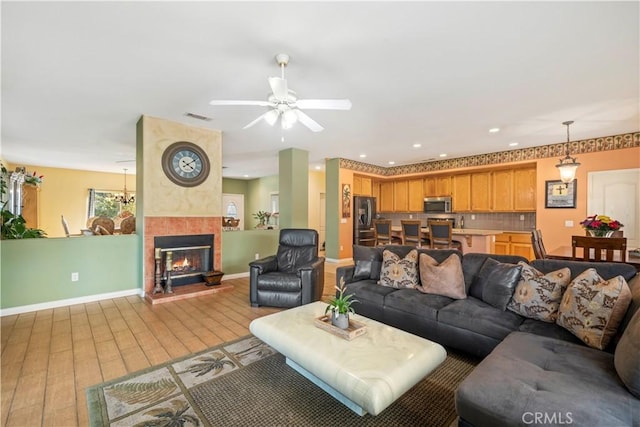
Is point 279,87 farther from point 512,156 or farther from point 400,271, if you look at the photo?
point 512,156

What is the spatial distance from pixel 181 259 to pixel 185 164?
153cm

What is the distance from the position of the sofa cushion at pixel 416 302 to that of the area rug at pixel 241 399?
430 mm

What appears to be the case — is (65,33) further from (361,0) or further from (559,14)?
(559,14)

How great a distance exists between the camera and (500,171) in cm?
661

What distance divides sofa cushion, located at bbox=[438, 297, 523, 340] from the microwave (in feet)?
17.1

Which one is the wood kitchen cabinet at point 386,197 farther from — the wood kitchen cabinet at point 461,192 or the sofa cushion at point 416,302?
the sofa cushion at point 416,302

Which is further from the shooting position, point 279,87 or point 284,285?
point 284,285

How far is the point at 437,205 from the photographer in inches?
296

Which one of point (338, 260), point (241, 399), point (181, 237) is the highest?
point (181, 237)

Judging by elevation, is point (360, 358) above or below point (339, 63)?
below

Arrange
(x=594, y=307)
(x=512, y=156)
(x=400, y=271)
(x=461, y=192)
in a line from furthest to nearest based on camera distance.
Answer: (x=461, y=192)
(x=512, y=156)
(x=400, y=271)
(x=594, y=307)

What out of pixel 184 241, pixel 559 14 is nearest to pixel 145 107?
pixel 184 241

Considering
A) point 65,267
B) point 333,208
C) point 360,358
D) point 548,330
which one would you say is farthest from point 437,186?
point 65,267

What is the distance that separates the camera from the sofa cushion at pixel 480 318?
218cm
